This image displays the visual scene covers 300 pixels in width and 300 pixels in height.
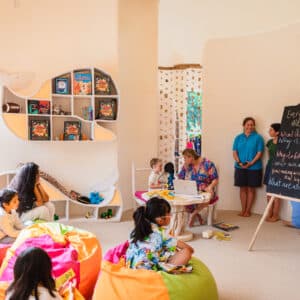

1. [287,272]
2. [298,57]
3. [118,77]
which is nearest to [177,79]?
[118,77]

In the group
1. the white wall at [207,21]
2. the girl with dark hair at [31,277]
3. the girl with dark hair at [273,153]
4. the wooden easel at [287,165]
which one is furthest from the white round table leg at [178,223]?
the white wall at [207,21]

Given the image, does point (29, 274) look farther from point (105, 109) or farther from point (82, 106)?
point (82, 106)

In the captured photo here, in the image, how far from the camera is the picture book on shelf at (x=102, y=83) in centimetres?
488

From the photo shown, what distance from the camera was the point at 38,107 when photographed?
15.4 feet

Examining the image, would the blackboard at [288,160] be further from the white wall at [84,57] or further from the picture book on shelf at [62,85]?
the picture book on shelf at [62,85]

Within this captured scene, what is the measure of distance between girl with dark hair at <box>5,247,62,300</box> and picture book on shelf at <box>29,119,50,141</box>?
304 centimetres

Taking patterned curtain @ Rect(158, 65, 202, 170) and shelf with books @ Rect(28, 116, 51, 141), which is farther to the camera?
patterned curtain @ Rect(158, 65, 202, 170)

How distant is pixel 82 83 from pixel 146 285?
3111 mm

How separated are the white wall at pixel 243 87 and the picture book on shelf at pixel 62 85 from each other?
87.3 inches

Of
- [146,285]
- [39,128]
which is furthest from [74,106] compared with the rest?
[146,285]

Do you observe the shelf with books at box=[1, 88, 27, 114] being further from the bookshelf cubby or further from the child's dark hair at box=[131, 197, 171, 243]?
the child's dark hair at box=[131, 197, 171, 243]

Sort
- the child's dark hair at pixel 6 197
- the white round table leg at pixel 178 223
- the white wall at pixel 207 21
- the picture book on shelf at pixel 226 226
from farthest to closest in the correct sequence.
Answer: the white wall at pixel 207 21
the picture book on shelf at pixel 226 226
the white round table leg at pixel 178 223
the child's dark hair at pixel 6 197

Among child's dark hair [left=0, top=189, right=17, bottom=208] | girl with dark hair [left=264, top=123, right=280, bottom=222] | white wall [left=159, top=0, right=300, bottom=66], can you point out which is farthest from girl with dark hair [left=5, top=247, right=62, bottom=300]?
white wall [left=159, top=0, right=300, bottom=66]

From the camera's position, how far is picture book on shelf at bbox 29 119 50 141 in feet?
15.4
